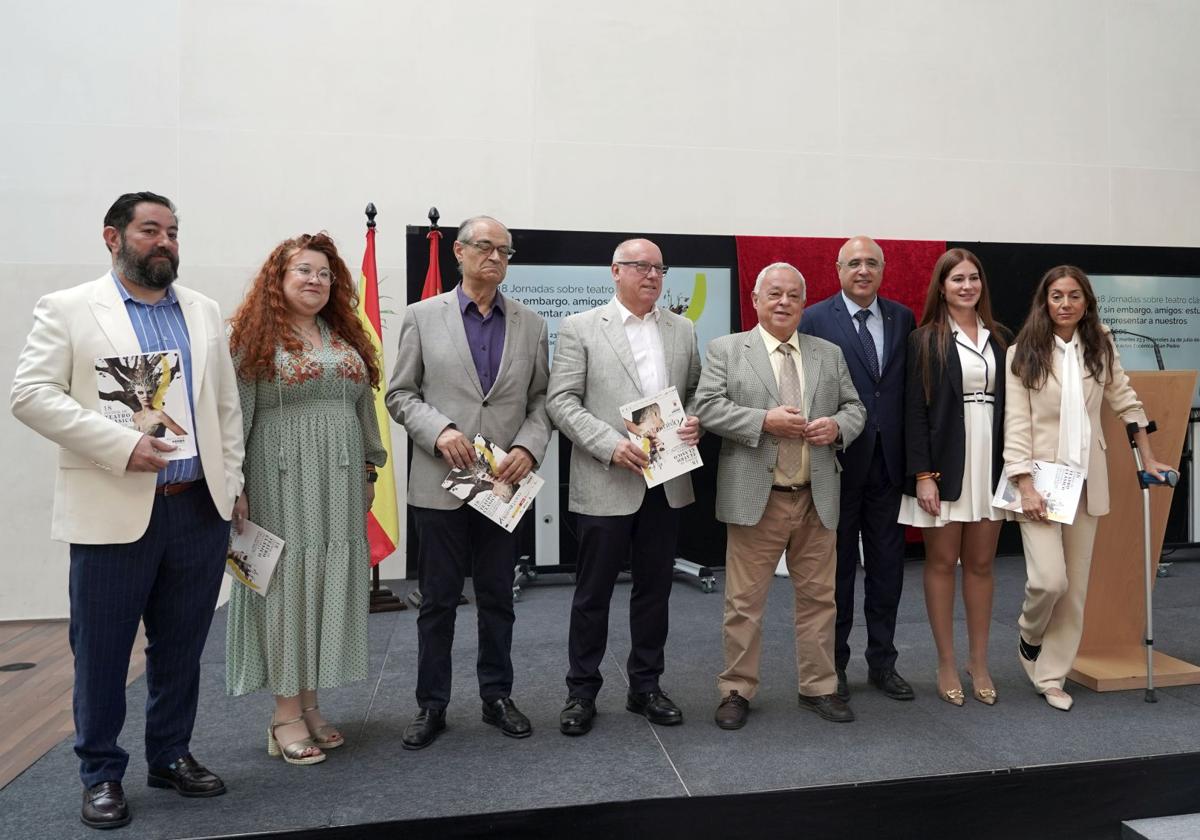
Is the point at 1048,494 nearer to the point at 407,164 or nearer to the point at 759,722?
the point at 759,722

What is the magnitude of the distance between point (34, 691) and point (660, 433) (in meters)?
2.98

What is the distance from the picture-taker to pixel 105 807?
2.23 metres

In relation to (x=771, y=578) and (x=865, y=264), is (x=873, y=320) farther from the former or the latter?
(x=771, y=578)

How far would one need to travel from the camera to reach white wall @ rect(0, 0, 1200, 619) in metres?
5.07

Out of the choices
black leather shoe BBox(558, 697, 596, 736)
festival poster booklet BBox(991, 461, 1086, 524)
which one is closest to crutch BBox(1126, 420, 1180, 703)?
festival poster booklet BBox(991, 461, 1086, 524)

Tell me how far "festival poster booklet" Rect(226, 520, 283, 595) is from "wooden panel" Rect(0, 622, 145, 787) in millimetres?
786

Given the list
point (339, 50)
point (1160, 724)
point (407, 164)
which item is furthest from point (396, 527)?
point (1160, 724)

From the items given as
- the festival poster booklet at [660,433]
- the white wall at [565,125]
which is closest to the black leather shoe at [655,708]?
the festival poster booklet at [660,433]

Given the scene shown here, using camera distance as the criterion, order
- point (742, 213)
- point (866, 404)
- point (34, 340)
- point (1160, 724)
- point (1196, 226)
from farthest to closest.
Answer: point (1196, 226) → point (742, 213) → point (866, 404) → point (1160, 724) → point (34, 340)

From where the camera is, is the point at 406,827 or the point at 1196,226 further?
the point at 1196,226

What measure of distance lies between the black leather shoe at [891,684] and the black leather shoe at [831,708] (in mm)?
270

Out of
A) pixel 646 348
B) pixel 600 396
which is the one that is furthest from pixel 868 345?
pixel 600 396

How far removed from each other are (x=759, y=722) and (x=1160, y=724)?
136cm

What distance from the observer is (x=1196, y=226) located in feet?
21.0
